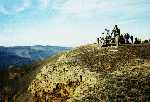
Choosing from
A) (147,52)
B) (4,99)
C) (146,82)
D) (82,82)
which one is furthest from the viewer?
(4,99)

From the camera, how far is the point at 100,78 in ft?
168

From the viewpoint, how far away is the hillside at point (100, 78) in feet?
145

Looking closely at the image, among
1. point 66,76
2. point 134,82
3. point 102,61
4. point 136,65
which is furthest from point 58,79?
point 134,82

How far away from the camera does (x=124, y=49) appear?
7650 cm

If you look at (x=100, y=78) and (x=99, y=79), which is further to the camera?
(x=100, y=78)

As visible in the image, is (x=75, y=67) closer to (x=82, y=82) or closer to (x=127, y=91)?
(x=82, y=82)

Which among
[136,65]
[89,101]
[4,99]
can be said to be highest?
[136,65]

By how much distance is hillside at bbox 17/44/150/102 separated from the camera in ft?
145

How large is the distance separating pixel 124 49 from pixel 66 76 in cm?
2030

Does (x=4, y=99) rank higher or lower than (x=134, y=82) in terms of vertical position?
lower

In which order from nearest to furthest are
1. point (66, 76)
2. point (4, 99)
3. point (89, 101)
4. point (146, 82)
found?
point (89, 101), point (146, 82), point (66, 76), point (4, 99)

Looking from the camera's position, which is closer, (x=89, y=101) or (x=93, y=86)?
(x=89, y=101)

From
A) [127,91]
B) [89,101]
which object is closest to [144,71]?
[127,91]

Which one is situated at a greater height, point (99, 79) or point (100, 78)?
point (100, 78)
